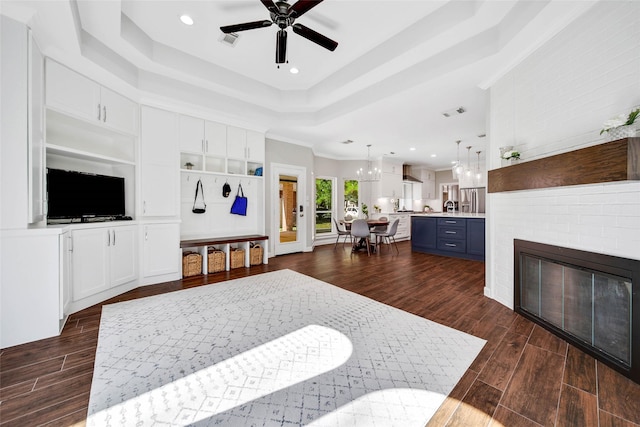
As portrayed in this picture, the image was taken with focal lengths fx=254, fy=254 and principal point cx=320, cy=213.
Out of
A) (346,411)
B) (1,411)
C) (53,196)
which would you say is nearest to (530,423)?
(346,411)

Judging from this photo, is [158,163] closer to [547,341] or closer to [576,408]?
[576,408]

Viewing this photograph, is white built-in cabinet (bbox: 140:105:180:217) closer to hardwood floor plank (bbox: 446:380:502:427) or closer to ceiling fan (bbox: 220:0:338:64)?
ceiling fan (bbox: 220:0:338:64)

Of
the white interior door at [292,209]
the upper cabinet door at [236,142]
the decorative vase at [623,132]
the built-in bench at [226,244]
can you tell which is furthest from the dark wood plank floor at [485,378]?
the white interior door at [292,209]

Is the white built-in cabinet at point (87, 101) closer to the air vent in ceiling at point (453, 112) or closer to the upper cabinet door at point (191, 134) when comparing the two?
the upper cabinet door at point (191, 134)

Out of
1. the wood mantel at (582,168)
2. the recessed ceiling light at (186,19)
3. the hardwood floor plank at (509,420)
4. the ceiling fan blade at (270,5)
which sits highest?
the recessed ceiling light at (186,19)

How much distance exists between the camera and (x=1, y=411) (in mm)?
1451

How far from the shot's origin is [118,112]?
345cm

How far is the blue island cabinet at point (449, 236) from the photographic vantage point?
554cm

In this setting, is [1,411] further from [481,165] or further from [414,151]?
[481,165]

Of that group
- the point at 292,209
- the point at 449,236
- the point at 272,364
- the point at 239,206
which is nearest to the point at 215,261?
the point at 239,206

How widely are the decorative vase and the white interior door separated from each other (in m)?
5.33

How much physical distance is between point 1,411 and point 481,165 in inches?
423

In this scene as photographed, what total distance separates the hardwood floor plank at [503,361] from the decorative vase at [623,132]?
1715 millimetres

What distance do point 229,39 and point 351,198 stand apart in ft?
20.0
